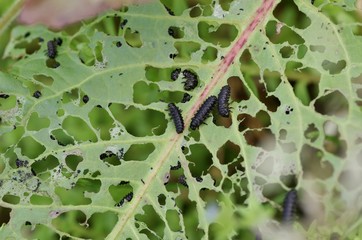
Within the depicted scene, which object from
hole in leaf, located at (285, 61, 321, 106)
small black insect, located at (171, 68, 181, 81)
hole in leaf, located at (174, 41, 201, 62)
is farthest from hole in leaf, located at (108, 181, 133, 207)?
hole in leaf, located at (285, 61, 321, 106)

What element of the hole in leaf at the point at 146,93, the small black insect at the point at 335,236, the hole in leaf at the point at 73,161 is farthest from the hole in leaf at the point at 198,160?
the small black insect at the point at 335,236

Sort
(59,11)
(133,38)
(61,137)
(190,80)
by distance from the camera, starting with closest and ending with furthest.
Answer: (190,80), (61,137), (133,38), (59,11)

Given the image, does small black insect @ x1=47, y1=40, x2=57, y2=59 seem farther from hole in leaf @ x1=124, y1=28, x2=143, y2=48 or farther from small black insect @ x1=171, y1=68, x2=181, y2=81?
small black insect @ x1=171, y1=68, x2=181, y2=81

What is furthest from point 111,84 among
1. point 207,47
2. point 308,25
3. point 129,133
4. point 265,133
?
point 308,25

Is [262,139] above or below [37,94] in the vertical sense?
above

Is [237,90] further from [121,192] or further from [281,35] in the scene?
[121,192]

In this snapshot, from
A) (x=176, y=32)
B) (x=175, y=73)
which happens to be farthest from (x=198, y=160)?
(x=176, y=32)

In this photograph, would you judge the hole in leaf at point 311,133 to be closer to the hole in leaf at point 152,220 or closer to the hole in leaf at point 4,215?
the hole in leaf at point 152,220
